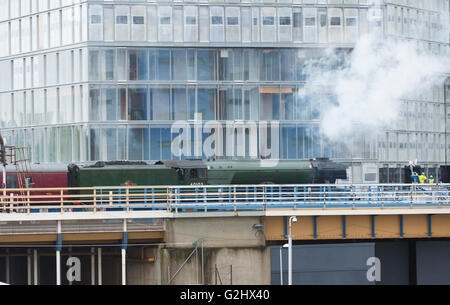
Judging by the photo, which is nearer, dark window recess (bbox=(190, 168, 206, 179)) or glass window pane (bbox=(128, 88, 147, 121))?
dark window recess (bbox=(190, 168, 206, 179))

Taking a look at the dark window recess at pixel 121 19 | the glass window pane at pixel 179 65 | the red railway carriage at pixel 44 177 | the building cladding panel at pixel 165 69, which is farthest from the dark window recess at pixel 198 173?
the dark window recess at pixel 121 19

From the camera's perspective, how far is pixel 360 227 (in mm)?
36156

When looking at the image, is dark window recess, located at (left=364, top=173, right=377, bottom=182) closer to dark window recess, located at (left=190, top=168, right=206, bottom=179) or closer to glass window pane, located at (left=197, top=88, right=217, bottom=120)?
glass window pane, located at (left=197, top=88, right=217, bottom=120)

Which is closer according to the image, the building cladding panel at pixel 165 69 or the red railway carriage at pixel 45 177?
the red railway carriage at pixel 45 177

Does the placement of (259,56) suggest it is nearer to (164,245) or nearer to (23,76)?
(23,76)

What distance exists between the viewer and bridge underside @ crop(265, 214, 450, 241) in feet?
117

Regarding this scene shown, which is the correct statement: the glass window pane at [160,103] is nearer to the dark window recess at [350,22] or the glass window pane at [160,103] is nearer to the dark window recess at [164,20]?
the dark window recess at [164,20]

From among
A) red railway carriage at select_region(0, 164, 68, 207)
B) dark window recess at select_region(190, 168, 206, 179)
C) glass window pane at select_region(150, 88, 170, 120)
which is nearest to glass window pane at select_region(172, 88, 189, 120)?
glass window pane at select_region(150, 88, 170, 120)

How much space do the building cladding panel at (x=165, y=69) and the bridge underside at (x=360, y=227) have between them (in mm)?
26977

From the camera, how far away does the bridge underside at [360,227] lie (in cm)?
3556

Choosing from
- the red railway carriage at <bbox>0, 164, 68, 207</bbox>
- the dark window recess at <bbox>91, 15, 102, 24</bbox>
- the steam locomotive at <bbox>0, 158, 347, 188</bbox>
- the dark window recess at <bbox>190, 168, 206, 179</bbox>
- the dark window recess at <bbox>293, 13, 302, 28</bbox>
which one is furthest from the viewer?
the dark window recess at <bbox>293, 13, 302, 28</bbox>

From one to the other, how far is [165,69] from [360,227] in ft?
98.0

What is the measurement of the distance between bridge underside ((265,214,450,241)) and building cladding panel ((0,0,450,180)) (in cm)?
2698

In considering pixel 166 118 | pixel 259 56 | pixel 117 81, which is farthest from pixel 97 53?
pixel 259 56
